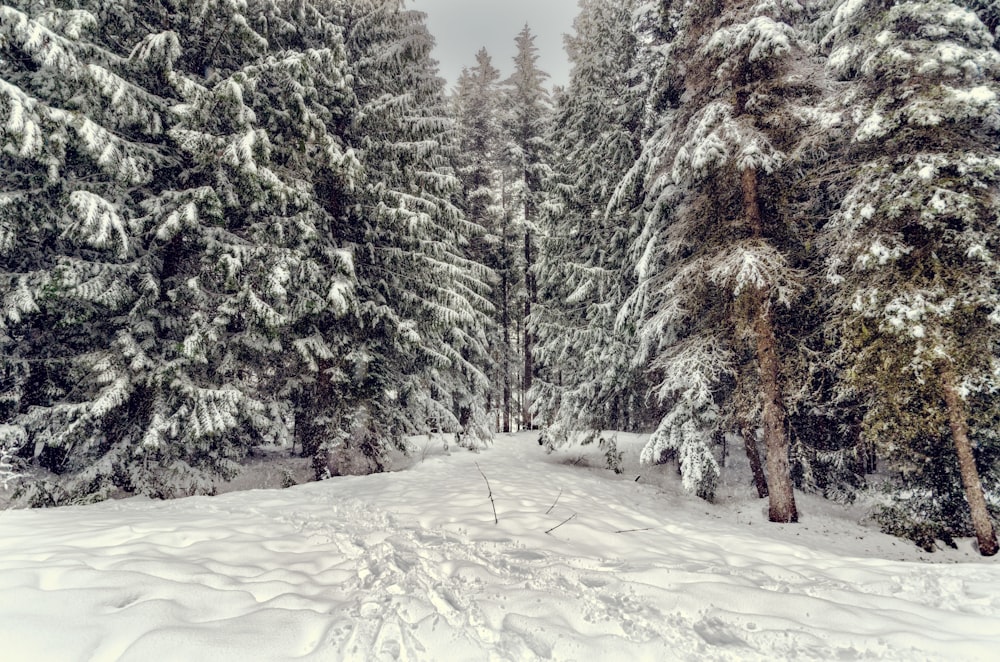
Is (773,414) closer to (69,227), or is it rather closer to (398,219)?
(398,219)

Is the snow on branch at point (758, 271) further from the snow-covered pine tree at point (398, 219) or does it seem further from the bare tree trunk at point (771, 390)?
the snow-covered pine tree at point (398, 219)

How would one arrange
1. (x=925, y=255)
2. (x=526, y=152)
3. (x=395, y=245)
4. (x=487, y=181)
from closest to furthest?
(x=925, y=255) < (x=395, y=245) < (x=526, y=152) < (x=487, y=181)

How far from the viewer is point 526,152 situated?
20.2 meters

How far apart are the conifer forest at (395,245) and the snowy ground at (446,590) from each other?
3.06m

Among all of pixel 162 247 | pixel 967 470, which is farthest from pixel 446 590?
pixel 967 470

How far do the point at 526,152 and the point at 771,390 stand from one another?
15565 mm

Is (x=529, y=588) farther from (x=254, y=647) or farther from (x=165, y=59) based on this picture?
(x=165, y=59)

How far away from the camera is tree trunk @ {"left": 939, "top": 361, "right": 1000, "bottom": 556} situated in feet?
23.5

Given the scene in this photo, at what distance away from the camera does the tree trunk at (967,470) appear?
7.16m

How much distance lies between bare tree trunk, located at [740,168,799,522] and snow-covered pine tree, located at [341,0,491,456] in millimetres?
7145

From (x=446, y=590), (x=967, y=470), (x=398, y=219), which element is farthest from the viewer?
(x=398, y=219)

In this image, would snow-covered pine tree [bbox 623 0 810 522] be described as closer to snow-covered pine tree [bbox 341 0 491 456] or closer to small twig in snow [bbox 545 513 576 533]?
small twig in snow [bbox 545 513 576 533]

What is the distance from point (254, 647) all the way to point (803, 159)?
37.4 feet

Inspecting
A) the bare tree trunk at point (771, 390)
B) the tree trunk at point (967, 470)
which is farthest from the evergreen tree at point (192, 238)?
the tree trunk at point (967, 470)
